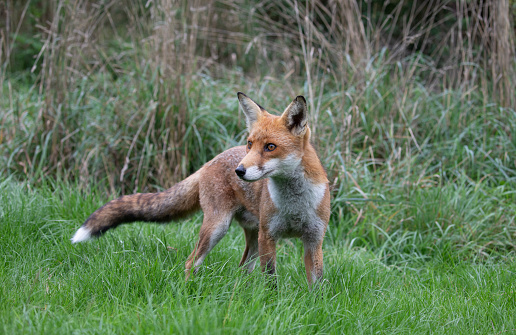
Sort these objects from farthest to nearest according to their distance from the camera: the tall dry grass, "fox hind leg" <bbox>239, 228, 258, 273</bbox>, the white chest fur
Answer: the tall dry grass
"fox hind leg" <bbox>239, 228, 258, 273</bbox>
the white chest fur

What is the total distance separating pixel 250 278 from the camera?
11.6 ft

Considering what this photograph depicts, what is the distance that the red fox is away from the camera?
11.5 ft

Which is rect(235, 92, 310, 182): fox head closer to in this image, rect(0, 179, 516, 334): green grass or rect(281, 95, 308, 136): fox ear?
rect(281, 95, 308, 136): fox ear

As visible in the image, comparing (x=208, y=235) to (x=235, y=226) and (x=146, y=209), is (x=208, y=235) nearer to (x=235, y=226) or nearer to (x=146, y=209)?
(x=146, y=209)

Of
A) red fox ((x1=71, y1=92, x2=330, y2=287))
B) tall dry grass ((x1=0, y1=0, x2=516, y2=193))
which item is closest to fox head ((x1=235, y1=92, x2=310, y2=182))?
red fox ((x1=71, y1=92, x2=330, y2=287))

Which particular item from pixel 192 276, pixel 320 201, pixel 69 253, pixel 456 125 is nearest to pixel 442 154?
pixel 456 125

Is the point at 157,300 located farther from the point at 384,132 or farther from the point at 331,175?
the point at 384,132

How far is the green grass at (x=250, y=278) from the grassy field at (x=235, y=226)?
19 millimetres

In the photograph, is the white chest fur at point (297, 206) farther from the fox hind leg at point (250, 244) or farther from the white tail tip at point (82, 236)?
the white tail tip at point (82, 236)

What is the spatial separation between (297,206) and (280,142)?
1.83 feet

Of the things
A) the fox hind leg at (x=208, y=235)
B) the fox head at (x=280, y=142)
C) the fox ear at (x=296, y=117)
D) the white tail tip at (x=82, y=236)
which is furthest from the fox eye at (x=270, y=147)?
the white tail tip at (x=82, y=236)

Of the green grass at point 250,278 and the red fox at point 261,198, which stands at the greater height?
the red fox at point 261,198

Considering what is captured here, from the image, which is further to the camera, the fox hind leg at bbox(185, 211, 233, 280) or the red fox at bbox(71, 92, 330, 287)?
the fox hind leg at bbox(185, 211, 233, 280)

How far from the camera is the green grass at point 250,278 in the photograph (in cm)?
280
